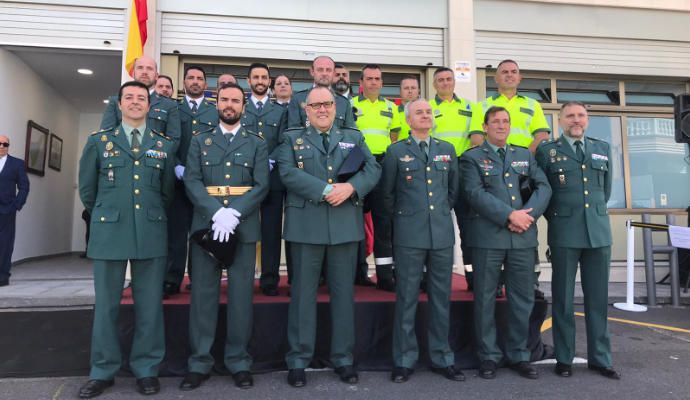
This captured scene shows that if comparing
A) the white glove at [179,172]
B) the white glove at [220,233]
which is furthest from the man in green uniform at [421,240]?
A: the white glove at [179,172]

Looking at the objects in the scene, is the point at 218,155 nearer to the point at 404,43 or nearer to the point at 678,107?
the point at 404,43

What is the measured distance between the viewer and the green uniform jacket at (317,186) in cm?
308

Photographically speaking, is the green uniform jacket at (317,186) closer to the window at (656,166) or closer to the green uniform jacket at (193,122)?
the green uniform jacket at (193,122)

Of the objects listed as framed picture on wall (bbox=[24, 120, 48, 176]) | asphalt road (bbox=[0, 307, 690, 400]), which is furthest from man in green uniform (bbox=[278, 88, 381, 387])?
framed picture on wall (bbox=[24, 120, 48, 176])

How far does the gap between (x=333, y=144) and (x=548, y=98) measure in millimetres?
6130

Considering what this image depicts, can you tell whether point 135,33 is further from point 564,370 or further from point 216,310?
point 564,370

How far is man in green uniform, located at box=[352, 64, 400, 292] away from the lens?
13.2 feet

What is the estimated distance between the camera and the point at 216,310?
10.2ft

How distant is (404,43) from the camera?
24.8ft

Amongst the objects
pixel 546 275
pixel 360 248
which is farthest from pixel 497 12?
pixel 360 248

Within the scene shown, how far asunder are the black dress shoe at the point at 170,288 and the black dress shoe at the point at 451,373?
206cm

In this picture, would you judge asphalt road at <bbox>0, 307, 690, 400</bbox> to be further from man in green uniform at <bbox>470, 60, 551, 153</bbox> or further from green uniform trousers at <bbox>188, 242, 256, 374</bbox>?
man in green uniform at <bbox>470, 60, 551, 153</bbox>

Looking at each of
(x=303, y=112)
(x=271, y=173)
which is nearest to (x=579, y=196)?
(x=303, y=112)

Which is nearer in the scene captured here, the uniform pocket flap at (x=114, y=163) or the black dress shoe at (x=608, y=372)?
the uniform pocket flap at (x=114, y=163)
